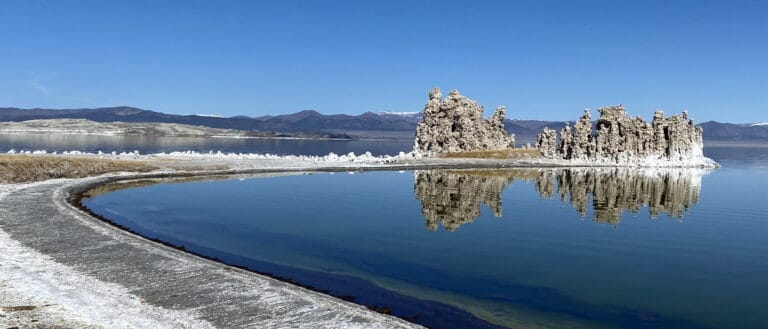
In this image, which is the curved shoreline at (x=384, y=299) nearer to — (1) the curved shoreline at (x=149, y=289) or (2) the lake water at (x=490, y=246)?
(2) the lake water at (x=490, y=246)

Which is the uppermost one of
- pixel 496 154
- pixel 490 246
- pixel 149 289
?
pixel 496 154

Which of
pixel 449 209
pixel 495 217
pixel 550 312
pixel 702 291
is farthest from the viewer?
pixel 449 209

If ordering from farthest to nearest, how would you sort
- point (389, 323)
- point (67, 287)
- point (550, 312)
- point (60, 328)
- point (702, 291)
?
point (702, 291) < point (550, 312) < point (67, 287) < point (389, 323) < point (60, 328)

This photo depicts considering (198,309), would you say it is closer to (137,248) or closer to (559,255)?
(137,248)

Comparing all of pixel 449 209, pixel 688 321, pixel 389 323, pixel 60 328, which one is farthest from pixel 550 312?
pixel 449 209

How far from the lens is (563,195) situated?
194 ft

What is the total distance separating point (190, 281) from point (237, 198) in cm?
3205

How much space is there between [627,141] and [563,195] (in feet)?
253

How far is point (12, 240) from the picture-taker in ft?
82.3

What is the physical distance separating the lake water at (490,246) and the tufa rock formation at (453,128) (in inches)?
2428

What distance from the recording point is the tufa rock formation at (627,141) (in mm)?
126250

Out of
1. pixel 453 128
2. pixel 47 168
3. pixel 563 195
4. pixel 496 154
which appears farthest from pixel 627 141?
pixel 47 168

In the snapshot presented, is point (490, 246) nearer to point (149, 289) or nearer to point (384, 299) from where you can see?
point (384, 299)

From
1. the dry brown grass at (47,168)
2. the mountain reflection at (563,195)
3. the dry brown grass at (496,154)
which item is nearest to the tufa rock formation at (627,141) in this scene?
the dry brown grass at (496,154)
